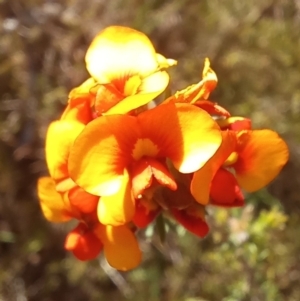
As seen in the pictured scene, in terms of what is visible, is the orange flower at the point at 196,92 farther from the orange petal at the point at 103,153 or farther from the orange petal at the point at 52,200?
the orange petal at the point at 52,200

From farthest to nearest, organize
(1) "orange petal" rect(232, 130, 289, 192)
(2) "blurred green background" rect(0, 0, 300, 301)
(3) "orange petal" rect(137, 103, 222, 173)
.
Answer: (2) "blurred green background" rect(0, 0, 300, 301), (1) "orange petal" rect(232, 130, 289, 192), (3) "orange petal" rect(137, 103, 222, 173)

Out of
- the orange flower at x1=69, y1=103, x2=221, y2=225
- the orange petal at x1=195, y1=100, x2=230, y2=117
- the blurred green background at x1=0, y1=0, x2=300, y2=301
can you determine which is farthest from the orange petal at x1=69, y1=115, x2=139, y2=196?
the blurred green background at x1=0, y1=0, x2=300, y2=301

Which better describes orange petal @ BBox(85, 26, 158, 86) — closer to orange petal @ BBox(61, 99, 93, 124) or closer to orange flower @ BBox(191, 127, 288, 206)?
orange petal @ BBox(61, 99, 93, 124)

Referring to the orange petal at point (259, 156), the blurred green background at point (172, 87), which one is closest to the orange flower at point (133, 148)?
the orange petal at point (259, 156)

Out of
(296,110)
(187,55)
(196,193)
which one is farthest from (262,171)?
(187,55)

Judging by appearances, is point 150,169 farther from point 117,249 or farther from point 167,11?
point 167,11

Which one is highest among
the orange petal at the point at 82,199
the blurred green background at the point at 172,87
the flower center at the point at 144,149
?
the flower center at the point at 144,149
